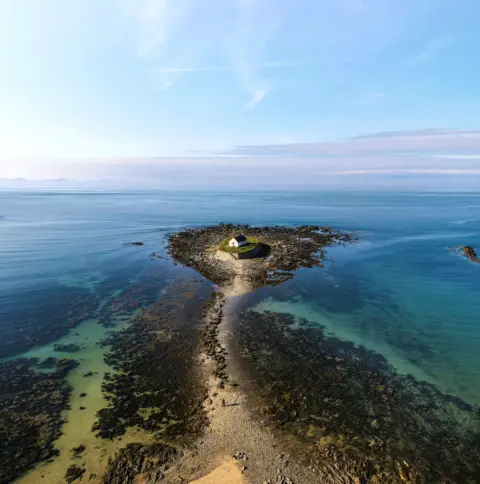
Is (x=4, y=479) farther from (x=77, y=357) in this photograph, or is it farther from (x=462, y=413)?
(x=462, y=413)

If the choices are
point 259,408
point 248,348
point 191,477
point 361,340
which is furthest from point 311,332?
point 191,477

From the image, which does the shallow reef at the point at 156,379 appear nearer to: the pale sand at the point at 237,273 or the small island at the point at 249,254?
the pale sand at the point at 237,273

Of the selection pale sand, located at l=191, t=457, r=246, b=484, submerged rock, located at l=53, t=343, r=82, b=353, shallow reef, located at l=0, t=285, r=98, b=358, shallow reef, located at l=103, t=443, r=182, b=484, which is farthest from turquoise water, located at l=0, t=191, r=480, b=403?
shallow reef, located at l=103, t=443, r=182, b=484

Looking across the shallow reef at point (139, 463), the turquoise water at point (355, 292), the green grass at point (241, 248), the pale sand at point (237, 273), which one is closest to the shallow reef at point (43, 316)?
the turquoise water at point (355, 292)

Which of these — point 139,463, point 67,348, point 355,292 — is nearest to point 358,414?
point 139,463

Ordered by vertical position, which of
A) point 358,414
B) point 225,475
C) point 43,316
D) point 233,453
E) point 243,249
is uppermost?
point 243,249

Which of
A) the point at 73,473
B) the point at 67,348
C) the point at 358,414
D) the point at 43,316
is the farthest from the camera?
the point at 43,316

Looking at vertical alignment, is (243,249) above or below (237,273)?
above

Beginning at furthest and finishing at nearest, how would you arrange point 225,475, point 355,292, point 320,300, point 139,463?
point 355,292 → point 320,300 → point 139,463 → point 225,475

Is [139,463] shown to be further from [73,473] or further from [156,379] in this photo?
[156,379]
